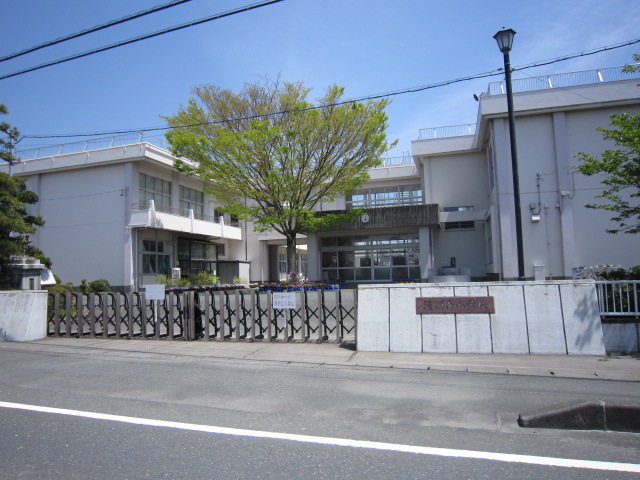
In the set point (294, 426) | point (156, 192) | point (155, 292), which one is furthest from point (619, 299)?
point (156, 192)

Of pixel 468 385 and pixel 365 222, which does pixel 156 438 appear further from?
pixel 365 222

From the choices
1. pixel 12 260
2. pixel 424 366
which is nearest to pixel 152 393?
pixel 424 366

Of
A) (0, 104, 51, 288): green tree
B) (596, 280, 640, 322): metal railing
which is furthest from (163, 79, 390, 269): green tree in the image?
(596, 280, 640, 322): metal railing

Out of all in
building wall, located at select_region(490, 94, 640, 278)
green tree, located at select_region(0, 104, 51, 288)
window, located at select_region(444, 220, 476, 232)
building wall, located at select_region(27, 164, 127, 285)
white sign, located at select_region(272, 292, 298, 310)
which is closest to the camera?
white sign, located at select_region(272, 292, 298, 310)

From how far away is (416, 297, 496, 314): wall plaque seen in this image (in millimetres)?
8617

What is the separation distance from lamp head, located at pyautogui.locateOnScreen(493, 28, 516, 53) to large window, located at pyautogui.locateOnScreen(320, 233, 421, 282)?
20.2 meters

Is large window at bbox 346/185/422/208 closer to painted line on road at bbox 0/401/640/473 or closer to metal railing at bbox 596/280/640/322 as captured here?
metal railing at bbox 596/280/640/322

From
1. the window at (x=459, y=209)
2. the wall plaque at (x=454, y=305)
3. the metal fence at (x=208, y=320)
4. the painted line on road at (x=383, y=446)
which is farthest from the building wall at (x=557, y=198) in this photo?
the painted line on road at (x=383, y=446)

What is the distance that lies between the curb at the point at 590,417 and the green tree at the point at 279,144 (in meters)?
18.9

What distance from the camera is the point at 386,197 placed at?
32812 millimetres

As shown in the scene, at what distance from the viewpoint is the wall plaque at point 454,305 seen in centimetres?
862

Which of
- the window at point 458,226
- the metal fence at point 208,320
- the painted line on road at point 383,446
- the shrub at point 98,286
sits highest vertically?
the window at point 458,226

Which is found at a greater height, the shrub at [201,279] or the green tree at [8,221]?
the green tree at [8,221]

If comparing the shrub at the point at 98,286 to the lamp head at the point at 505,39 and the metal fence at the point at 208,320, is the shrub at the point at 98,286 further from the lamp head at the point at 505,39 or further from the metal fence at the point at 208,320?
the lamp head at the point at 505,39
